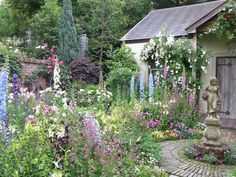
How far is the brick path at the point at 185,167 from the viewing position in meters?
5.04

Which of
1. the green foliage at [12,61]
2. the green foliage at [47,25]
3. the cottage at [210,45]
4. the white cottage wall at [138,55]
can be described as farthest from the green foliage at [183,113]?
the green foliage at [47,25]

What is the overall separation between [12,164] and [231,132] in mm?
7148

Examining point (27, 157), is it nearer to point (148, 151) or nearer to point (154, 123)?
point (148, 151)

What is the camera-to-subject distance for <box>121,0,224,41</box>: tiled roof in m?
12.2

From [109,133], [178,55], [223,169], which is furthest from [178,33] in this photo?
[109,133]

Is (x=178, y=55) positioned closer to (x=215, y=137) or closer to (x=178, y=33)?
(x=178, y=33)

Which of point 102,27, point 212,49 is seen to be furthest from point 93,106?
point 102,27

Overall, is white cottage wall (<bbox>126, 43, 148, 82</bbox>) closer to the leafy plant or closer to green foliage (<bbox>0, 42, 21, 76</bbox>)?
the leafy plant

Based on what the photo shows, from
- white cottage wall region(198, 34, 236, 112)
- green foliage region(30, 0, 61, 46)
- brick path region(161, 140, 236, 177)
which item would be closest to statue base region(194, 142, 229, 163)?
brick path region(161, 140, 236, 177)

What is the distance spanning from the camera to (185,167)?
5.33 m

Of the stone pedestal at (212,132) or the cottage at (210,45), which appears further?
the cottage at (210,45)

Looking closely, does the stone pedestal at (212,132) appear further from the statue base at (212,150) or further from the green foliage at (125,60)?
the green foliage at (125,60)

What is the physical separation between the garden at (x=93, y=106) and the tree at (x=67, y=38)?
0.04 meters

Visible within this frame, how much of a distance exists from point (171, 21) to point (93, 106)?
288 inches
